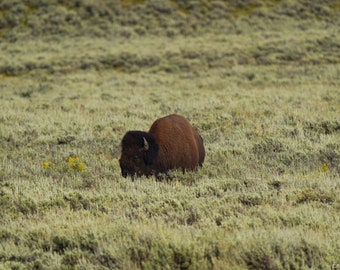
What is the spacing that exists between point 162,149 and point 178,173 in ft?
1.64

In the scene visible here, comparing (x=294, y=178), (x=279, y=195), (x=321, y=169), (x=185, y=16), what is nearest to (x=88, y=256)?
(x=279, y=195)

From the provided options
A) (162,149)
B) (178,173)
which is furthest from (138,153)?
(178,173)

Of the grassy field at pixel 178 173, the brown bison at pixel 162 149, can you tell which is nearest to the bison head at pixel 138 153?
the brown bison at pixel 162 149

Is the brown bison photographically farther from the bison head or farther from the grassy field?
the grassy field

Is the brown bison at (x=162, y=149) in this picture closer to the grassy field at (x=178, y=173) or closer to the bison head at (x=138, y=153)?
the bison head at (x=138, y=153)

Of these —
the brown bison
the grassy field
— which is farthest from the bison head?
the grassy field

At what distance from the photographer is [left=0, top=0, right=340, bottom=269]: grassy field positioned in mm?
4758

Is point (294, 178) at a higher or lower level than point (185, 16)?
lower

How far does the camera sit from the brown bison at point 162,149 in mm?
7887

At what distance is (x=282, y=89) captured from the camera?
67.9 feet

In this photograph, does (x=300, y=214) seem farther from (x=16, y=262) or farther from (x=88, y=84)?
(x=88, y=84)

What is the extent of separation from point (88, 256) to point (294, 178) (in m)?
4.07

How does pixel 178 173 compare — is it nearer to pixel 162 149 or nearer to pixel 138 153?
pixel 162 149

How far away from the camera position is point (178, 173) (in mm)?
8141
